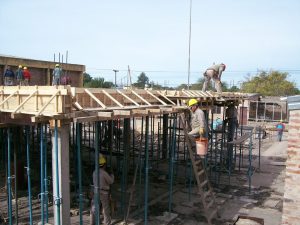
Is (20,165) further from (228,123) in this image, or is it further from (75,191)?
(228,123)

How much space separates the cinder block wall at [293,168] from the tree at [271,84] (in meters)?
45.2

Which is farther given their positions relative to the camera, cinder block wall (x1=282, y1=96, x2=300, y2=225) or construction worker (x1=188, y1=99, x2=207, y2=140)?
construction worker (x1=188, y1=99, x2=207, y2=140)

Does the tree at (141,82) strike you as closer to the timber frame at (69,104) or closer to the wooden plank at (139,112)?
the timber frame at (69,104)

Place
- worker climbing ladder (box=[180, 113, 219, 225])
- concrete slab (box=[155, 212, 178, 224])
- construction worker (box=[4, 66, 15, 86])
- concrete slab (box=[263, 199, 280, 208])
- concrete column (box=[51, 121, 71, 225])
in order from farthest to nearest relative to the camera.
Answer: construction worker (box=[4, 66, 15, 86])
concrete slab (box=[263, 199, 280, 208])
concrete slab (box=[155, 212, 178, 224])
worker climbing ladder (box=[180, 113, 219, 225])
concrete column (box=[51, 121, 71, 225])

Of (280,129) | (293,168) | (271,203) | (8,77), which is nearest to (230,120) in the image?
(271,203)

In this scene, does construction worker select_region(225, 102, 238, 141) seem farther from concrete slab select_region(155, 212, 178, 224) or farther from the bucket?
the bucket

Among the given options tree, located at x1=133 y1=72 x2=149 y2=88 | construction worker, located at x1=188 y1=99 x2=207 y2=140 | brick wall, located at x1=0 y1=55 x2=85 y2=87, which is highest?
tree, located at x1=133 y1=72 x2=149 y2=88

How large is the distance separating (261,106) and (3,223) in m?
31.2

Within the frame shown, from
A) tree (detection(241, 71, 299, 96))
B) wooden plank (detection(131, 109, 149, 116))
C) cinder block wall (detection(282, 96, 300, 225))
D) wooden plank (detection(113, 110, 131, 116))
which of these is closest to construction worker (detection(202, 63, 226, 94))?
wooden plank (detection(131, 109, 149, 116))

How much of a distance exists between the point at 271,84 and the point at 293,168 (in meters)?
46.9

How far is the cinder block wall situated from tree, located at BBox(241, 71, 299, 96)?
148ft

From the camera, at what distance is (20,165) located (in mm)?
12086

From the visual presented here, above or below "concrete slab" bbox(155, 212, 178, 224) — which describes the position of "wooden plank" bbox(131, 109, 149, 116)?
above

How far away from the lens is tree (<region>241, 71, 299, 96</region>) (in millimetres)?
49156
